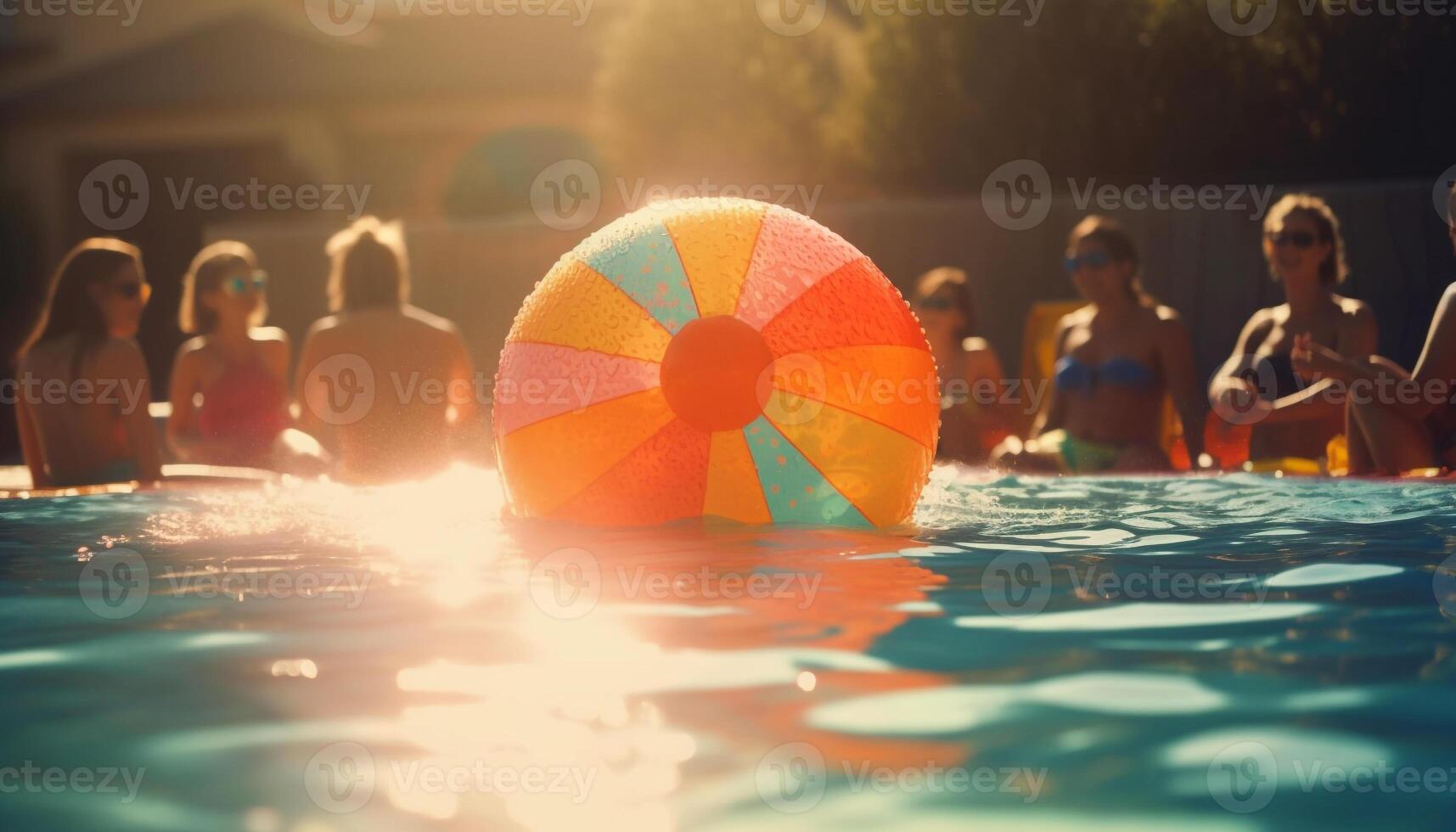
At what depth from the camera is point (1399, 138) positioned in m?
13.6

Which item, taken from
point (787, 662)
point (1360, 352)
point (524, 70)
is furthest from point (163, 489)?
point (524, 70)

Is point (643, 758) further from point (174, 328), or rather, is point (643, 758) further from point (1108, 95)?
point (174, 328)

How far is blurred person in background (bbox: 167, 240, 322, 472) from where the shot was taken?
8289mm

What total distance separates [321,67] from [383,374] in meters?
18.8

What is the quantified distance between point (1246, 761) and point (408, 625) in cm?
201
